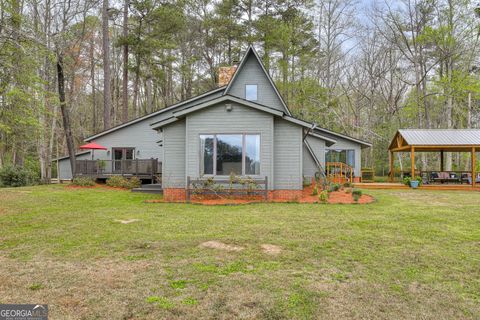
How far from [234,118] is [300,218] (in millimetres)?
4737

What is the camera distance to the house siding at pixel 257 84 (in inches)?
615

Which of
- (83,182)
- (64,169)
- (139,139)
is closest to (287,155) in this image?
(139,139)

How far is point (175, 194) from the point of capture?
37.2 ft

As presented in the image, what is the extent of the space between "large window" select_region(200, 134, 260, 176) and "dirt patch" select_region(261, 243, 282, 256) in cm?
568

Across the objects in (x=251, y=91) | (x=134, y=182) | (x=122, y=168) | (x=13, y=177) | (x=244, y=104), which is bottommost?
(x=134, y=182)

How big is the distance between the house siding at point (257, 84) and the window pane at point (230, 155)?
541cm

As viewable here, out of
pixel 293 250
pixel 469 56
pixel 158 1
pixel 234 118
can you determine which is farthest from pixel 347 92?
pixel 293 250

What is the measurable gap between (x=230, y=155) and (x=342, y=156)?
12.0m

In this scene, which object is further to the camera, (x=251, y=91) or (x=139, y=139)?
(x=139, y=139)

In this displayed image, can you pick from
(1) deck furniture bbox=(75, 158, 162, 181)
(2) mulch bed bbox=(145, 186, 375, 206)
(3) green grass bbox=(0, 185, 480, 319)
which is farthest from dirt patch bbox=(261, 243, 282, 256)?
(1) deck furniture bbox=(75, 158, 162, 181)

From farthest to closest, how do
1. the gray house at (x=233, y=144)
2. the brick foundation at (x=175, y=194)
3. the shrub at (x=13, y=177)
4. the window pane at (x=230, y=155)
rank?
the shrub at (x=13, y=177) → the brick foundation at (x=175, y=194) → the window pane at (x=230, y=155) → the gray house at (x=233, y=144)

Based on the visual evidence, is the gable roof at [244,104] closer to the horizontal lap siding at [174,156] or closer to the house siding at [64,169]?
the horizontal lap siding at [174,156]

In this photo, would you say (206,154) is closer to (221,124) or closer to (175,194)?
(221,124)

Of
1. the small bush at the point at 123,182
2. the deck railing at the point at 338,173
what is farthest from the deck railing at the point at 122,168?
the deck railing at the point at 338,173
